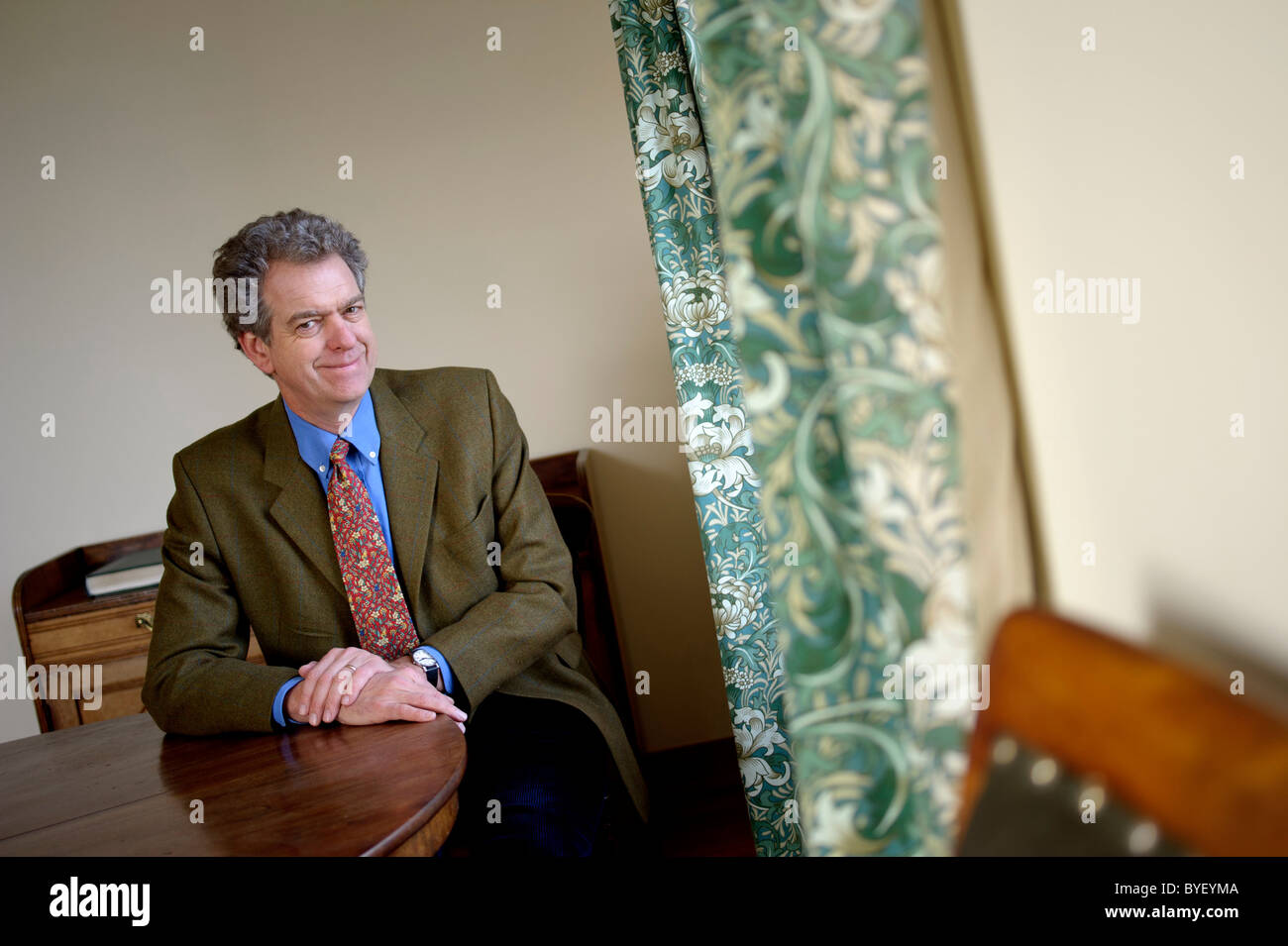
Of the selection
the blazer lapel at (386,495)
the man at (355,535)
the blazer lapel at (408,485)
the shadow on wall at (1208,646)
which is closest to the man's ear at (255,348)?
the man at (355,535)

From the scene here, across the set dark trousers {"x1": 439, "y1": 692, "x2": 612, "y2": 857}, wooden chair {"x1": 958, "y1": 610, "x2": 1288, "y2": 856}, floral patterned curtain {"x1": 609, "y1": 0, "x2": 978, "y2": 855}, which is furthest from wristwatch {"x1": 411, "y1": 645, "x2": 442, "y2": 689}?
wooden chair {"x1": 958, "y1": 610, "x2": 1288, "y2": 856}

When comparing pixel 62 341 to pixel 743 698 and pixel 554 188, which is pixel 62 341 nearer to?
pixel 554 188

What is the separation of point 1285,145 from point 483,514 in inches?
59.5

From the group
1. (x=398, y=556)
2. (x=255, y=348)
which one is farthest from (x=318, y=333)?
(x=398, y=556)

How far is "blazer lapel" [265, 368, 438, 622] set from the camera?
191 centimetres

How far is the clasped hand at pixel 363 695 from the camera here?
155 centimetres

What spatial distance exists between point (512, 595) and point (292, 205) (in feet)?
6.60

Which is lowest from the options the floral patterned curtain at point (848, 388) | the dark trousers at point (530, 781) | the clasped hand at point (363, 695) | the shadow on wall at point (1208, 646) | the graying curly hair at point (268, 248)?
the dark trousers at point (530, 781)

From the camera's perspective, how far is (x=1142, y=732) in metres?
0.65

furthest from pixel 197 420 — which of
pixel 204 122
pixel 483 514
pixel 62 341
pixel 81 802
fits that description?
pixel 81 802

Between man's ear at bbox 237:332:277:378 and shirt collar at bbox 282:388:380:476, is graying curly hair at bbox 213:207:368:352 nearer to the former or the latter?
man's ear at bbox 237:332:277:378

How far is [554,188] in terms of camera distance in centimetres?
325

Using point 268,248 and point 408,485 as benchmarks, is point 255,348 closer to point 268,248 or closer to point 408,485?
point 268,248

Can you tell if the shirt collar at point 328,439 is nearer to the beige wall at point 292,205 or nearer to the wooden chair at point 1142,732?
the beige wall at point 292,205
